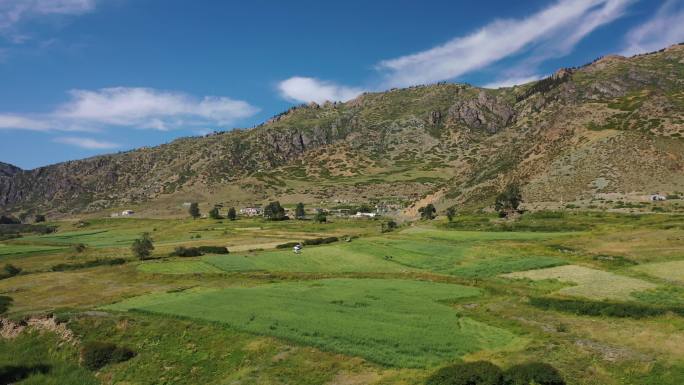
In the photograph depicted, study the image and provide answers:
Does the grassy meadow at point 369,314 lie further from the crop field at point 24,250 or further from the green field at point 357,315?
the crop field at point 24,250

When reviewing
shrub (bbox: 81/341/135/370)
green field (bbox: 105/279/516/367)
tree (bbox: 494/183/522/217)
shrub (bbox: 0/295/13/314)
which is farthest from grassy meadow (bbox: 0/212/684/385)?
tree (bbox: 494/183/522/217)

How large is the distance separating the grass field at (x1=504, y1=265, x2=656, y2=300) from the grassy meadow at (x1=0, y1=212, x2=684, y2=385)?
0.30 meters

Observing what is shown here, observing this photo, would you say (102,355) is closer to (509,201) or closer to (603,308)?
(603,308)

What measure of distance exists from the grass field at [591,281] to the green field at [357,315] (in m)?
9.52

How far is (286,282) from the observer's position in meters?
57.4

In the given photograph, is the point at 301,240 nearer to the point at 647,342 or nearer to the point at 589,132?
the point at 647,342

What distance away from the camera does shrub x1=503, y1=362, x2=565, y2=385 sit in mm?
23125

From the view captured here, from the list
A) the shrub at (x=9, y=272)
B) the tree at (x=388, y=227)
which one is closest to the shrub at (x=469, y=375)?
the shrub at (x=9, y=272)

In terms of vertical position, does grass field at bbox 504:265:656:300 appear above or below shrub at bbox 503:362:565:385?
below

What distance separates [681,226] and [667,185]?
199 feet

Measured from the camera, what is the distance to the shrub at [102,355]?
3522cm

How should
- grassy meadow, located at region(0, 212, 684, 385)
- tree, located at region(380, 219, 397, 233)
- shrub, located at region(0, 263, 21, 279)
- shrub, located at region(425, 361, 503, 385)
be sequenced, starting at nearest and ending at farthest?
shrub, located at region(425, 361, 503, 385) → grassy meadow, located at region(0, 212, 684, 385) → shrub, located at region(0, 263, 21, 279) → tree, located at region(380, 219, 397, 233)

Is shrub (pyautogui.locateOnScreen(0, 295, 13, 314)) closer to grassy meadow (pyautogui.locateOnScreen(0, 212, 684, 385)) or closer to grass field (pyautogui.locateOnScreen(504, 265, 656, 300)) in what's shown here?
grassy meadow (pyautogui.locateOnScreen(0, 212, 684, 385))

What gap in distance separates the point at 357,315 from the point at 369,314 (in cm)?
105
